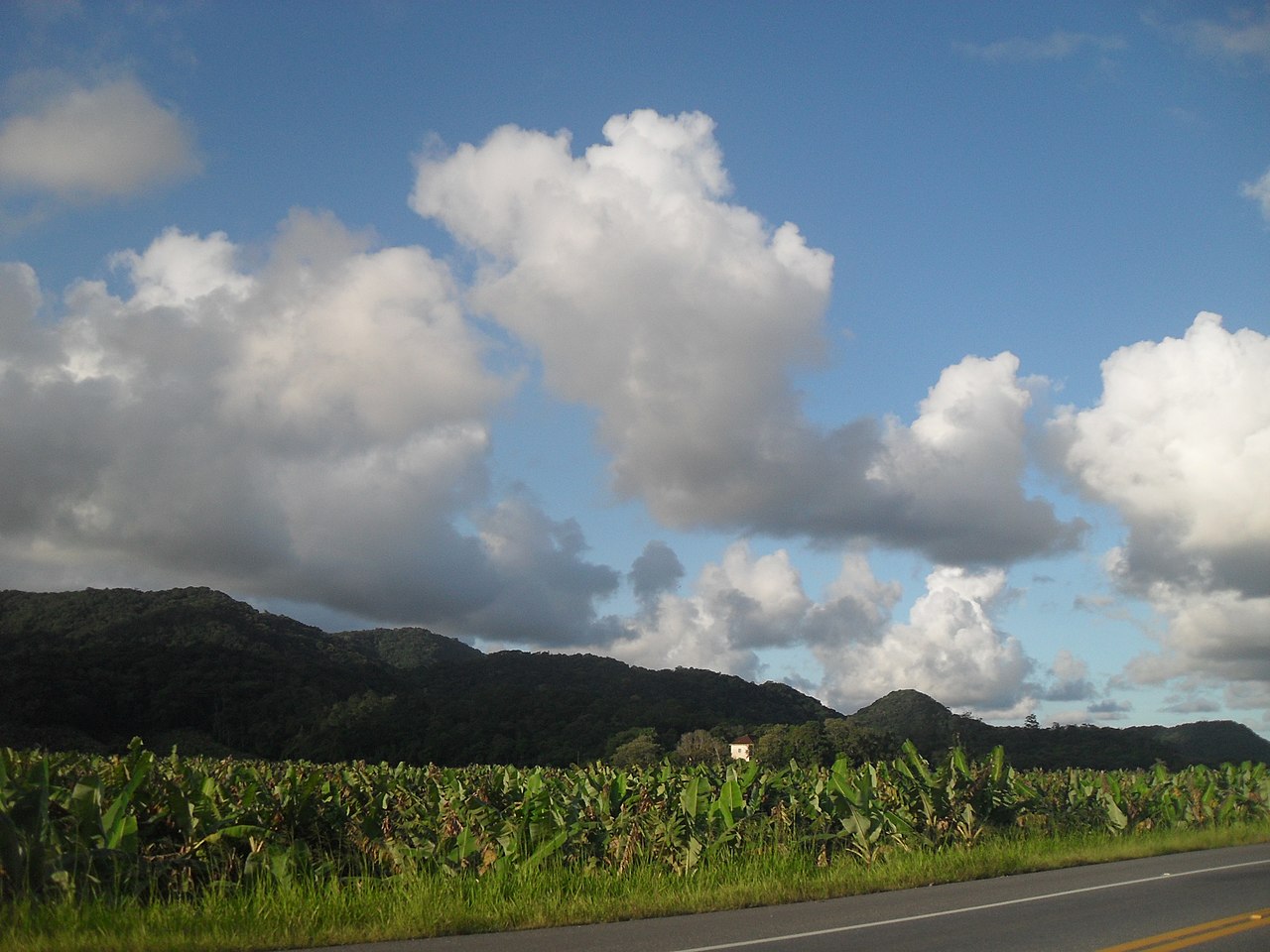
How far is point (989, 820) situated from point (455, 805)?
11.4m

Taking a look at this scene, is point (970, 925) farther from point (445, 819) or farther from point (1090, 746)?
point (1090, 746)

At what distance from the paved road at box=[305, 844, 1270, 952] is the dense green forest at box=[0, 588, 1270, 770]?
4563cm

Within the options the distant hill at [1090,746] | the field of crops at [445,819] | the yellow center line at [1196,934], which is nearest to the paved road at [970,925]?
the yellow center line at [1196,934]

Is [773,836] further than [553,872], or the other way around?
[773,836]

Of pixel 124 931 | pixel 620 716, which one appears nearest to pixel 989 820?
pixel 124 931

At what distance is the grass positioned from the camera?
8742 mm

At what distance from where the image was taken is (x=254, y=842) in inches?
451

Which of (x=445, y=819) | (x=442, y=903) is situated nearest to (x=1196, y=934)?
(x=442, y=903)

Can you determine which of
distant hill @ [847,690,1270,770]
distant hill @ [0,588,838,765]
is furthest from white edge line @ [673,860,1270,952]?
distant hill @ [0,588,838,765]

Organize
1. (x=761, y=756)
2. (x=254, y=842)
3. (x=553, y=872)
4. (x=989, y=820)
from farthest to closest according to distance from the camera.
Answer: (x=761, y=756) < (x=989, y=820) < (x=553, y=872) < (x=254, y=842)

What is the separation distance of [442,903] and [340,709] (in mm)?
92200

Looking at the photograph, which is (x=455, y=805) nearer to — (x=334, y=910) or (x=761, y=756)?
(x=334, y=910)

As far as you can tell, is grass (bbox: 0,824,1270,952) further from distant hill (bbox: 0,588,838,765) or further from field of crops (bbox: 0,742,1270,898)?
distant hill (bbox: 0,588,838,765)

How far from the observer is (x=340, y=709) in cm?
9750
